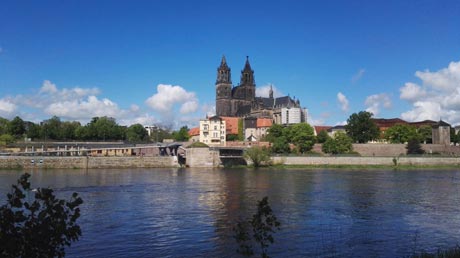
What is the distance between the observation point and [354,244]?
16703mm

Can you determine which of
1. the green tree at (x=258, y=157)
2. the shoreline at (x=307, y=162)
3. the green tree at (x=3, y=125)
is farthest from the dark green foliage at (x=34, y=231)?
the green tree at (x=3, y=125)

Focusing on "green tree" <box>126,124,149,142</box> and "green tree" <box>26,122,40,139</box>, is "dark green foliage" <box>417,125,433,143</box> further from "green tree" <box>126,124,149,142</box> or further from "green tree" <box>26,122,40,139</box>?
"green tree" <box>26,122,40,139</box>

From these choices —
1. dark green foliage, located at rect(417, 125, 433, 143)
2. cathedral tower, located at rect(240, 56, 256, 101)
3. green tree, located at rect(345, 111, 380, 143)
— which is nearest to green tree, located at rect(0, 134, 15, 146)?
cathedral tower, located at rect(240, 56, 256, 101)

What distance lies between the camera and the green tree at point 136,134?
122m

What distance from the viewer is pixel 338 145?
87.1 metres

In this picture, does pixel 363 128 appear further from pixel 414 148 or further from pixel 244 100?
pixel 244 100

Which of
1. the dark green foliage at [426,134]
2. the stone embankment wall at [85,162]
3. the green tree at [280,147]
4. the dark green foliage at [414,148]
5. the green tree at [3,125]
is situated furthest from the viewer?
the green tree at [3,125]

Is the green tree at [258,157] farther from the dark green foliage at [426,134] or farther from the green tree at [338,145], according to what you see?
the dark green foliage at [426,134]

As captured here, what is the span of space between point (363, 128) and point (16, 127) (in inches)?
3214

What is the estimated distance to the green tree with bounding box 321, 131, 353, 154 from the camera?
8662cm

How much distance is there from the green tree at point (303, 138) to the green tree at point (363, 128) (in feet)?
38.6

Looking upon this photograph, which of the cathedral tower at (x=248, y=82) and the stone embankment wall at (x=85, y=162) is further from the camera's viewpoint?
the cathedral tower at (x=248, y=82)

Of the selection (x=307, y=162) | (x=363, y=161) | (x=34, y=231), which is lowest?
(x=34, y=231)

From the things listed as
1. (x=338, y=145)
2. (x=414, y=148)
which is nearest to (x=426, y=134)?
(x=414, y=148)
